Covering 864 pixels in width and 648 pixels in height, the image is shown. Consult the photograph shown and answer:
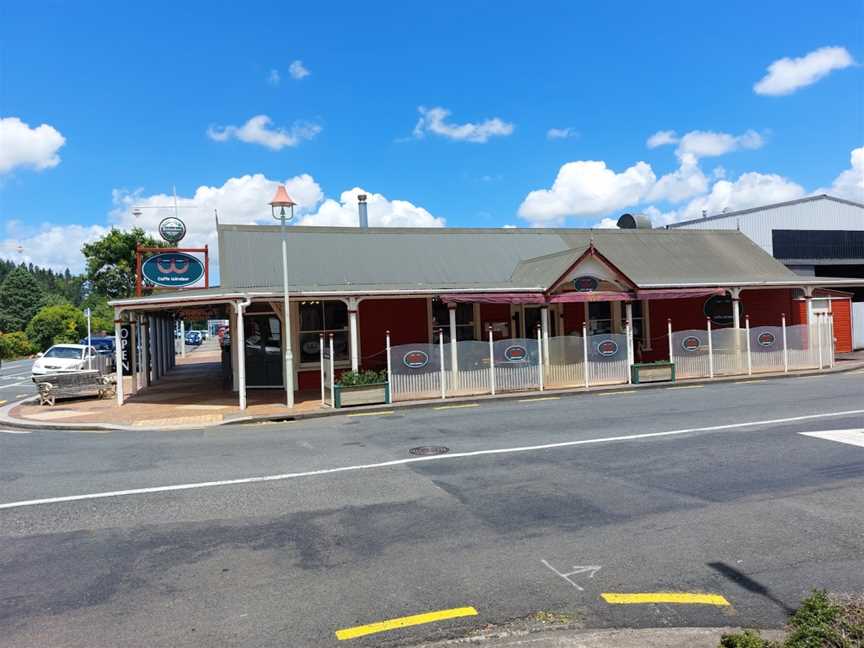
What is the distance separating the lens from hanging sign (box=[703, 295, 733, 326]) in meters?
22.7

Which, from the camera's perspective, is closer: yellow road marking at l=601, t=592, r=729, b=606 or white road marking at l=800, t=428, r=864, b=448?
yellow road marking at l=601, t=592, r=729, b=606

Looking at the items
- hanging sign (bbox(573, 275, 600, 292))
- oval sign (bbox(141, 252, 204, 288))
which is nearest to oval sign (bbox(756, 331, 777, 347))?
hanging sign (bbox(573, 275, 600, 292))

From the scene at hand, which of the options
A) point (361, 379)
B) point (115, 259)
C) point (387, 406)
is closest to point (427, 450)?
point (387, 406)

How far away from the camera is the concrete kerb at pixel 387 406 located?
13258 millimetres

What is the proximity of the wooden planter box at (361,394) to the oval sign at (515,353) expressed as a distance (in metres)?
3.42

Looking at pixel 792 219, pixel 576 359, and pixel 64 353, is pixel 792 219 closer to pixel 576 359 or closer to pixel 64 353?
pixel 576 359

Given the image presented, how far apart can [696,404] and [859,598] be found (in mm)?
9981

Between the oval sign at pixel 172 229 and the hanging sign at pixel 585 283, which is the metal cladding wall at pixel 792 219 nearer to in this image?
the hanging sign at pixel 585 283

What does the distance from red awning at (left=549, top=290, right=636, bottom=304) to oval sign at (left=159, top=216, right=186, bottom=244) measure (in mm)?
15545

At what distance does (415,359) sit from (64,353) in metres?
14.7

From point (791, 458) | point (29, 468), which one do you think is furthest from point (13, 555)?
point (791, 458)

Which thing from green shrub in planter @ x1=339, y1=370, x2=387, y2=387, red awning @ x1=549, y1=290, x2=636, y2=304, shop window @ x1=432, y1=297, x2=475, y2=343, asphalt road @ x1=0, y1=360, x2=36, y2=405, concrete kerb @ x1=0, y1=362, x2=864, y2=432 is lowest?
concrete kerb @ x1=0, y1=362, x2=864, y2=432

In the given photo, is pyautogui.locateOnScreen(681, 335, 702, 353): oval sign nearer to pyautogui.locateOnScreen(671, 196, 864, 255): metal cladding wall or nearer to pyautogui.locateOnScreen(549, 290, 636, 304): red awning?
pyautogui.locateOnScreen(549, 290, 636, 304): red awning

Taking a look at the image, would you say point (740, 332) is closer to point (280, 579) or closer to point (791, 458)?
point (791, 458)
